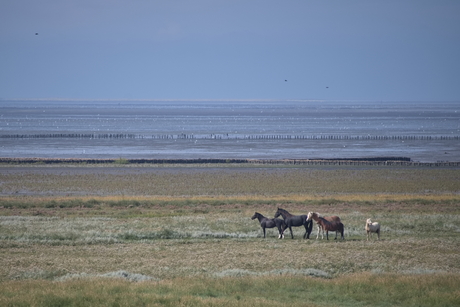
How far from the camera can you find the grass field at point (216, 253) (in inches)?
553

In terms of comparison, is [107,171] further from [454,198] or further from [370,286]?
[370,286]

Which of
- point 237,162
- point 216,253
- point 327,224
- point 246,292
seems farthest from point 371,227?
point 237,162

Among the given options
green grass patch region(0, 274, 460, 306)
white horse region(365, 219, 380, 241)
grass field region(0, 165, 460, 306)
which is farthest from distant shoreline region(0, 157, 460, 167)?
green grass patch region(0, 274, 460, 306)

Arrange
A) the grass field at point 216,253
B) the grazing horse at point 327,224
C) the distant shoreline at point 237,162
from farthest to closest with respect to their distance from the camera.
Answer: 1. the distant shoreline at point 237,162
2. the grazing horse at point 327,224
3. the grass field at point 216,253

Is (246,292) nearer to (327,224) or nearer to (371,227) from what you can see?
(327,224)

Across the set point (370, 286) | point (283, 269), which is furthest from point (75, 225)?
point (370, 286)

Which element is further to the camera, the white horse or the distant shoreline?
the distant shoreline

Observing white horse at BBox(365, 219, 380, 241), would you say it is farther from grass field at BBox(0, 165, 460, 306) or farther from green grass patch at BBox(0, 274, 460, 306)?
green grass patch at BBox(0, 274, 460, 306)

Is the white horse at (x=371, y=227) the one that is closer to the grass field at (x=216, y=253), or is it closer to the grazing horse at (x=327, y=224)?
the grass field at (x=216, y=253)

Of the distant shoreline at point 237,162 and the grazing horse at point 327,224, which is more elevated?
the grazing horse at point 327,224

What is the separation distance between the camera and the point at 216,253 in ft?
65.8

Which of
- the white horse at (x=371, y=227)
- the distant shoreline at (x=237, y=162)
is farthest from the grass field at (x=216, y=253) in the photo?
the distant shoreline at (x=237, y=162)

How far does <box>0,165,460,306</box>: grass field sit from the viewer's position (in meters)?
14.0

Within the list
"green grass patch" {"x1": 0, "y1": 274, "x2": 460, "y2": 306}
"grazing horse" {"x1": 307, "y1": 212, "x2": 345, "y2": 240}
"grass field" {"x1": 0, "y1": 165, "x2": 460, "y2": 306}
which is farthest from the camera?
"grazing horse" {"x1": 307, "y1": 212, "x2": 345, "y2": 240}
